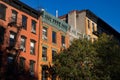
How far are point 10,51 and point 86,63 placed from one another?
9.50 m

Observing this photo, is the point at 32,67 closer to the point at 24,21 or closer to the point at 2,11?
the point at 24,21

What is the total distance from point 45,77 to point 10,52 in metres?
6.58

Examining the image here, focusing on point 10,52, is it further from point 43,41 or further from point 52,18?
point 52,18

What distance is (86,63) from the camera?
35.9 meters

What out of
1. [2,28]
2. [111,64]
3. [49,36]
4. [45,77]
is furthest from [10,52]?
[111,64]

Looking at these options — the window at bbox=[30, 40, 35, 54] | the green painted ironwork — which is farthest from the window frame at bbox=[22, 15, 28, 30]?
the green painted ironwork

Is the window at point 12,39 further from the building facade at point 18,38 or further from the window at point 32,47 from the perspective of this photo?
the window at point 32,47

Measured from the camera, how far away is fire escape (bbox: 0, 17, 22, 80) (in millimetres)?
35531

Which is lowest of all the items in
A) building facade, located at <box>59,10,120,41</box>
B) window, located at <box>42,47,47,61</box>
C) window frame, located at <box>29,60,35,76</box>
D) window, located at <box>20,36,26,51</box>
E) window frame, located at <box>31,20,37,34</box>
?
window frame, located at <box>29,60,35,76</box>

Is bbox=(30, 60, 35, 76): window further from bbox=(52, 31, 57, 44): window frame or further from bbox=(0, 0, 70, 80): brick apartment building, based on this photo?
bbox=(52, 31, 57, 44): window frame

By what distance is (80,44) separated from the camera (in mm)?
36625

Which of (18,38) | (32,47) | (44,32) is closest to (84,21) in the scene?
(44,32)

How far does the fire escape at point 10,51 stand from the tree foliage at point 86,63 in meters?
5.21

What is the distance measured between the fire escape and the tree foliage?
17.1 feet
